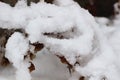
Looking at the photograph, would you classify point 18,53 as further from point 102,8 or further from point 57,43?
point 102,8

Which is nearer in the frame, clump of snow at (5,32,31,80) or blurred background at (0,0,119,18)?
clump of snow at (5,32,31,80)

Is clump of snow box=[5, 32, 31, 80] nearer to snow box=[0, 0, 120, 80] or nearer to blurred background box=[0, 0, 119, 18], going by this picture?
snow box=[0, 0, 120, 80]

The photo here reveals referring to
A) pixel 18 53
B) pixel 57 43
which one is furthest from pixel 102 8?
pixel 18 53

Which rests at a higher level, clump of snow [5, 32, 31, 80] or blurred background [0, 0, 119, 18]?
clump of snow [5, 32, 31, 80]

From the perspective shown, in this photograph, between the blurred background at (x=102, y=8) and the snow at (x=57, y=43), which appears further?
the blurred background at (x=102, y=8)

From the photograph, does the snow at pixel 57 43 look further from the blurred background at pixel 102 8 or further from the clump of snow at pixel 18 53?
the blurred background at pixel 102 8

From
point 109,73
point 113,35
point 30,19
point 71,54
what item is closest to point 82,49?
point 71,54

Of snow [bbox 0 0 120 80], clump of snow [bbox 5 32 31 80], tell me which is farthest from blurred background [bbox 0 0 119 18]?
clump of snow [bbox 5 32 31 80]

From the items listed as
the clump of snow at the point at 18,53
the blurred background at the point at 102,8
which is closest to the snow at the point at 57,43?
the clump of snow at the point at 18,53
